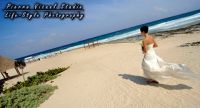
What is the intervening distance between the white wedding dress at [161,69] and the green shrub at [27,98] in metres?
4.43

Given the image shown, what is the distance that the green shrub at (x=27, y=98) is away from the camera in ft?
29.6

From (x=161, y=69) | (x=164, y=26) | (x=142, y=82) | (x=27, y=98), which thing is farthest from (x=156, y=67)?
(x=164, y=26)

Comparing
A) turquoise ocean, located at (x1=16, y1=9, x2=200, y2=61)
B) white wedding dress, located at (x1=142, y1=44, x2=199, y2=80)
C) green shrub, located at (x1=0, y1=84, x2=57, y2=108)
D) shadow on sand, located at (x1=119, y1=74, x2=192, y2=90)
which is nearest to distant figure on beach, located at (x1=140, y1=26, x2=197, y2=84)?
white wedding dress, located at (x1=142, y1=44, x2=199, y2=80)

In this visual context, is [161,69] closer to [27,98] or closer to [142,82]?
[142,82]

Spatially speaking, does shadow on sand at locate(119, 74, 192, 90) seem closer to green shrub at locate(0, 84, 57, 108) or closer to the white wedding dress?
the white wedding dress

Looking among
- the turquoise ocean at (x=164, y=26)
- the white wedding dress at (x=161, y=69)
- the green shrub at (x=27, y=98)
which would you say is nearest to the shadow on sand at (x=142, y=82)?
the white wedding dress at (x=161, y=69)

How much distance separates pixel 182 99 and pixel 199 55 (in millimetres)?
6045

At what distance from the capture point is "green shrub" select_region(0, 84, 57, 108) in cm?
902

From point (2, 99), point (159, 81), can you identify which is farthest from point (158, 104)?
point (2, 99)

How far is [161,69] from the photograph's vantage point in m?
7.79

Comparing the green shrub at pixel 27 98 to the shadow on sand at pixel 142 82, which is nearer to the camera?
the shadow on sand at pixel 142 82

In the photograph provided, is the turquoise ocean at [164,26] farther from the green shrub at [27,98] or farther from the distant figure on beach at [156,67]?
the green shrub at [27,98]

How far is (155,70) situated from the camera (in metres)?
7.92

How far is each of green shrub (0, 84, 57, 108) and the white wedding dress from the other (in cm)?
443
